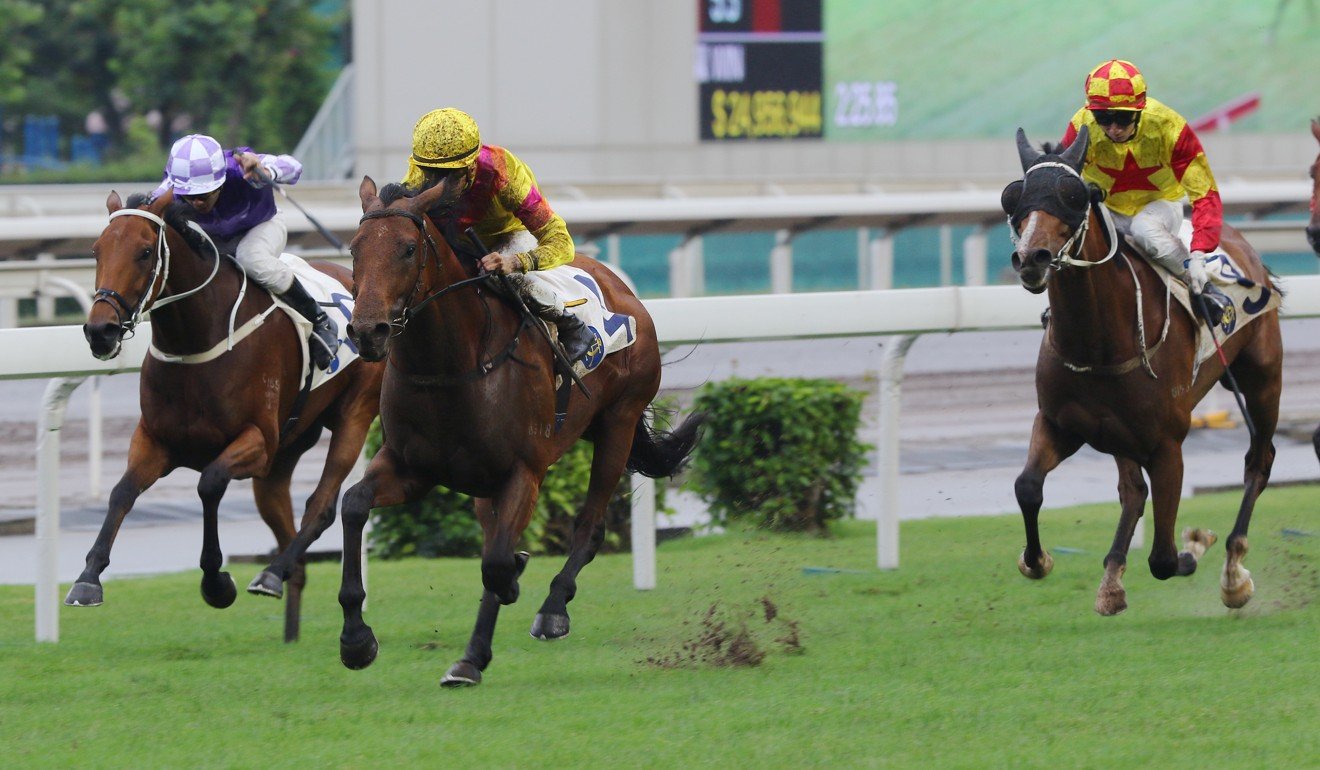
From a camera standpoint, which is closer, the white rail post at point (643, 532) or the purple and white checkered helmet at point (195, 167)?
the purple and white checkered helmet at point (195, 167)

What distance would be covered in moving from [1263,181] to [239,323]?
52.1 ft

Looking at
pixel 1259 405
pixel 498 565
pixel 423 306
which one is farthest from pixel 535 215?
pixel 1259 405

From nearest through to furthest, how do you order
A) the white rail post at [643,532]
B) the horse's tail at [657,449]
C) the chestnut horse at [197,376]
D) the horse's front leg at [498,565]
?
the horse's front leg at [498,565] → the chestnut horse at [197,376] → the horse's tail at [657,449] → the white rail post at [643,532]

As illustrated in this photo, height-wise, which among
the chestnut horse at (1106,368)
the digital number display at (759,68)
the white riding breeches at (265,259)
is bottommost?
the chestnut horse at (1106,368)

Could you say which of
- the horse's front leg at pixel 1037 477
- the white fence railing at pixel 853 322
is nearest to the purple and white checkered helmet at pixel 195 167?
the white fence railing at pixel 853 322

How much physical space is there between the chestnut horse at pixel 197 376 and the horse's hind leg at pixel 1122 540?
233 centimetres

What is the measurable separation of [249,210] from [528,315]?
4.41ft

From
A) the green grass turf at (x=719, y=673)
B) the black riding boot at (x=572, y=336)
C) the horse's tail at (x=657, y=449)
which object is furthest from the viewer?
the horse's tail at (x=657, y=449)

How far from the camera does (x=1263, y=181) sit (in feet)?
64.9

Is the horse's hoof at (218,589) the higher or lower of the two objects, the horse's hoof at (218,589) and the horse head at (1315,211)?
the lower

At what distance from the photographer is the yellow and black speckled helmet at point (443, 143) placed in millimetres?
4871

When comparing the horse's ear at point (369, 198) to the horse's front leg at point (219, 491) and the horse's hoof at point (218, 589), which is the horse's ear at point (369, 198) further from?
the horse's hoof at point (218, 589)

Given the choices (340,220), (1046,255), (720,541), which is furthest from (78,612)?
(340,220)

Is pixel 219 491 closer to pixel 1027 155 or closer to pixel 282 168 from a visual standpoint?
pixel 282 168
